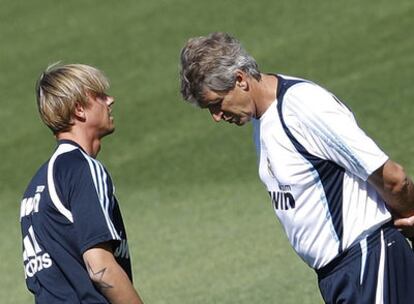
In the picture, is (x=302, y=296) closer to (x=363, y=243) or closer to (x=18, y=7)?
(x=363, y=243)

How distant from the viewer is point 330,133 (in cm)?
477

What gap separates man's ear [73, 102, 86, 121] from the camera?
4.89 metres

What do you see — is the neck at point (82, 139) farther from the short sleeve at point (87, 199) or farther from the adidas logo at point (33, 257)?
the adidas logo at point (33, 257)

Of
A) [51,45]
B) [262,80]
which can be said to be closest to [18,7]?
[51,45]

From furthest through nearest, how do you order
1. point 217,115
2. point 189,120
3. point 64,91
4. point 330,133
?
A: point 189,120 < point 217,115 < point 64,91 < point 330,133

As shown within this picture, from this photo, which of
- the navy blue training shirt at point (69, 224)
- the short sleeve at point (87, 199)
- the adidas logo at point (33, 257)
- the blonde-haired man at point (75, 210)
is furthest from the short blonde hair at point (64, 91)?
the adidas logo at point (33, 257)

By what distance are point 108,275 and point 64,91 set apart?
823 mm

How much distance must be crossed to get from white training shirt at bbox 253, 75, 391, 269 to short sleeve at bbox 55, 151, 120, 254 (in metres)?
0.78

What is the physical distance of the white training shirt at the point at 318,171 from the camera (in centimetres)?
479

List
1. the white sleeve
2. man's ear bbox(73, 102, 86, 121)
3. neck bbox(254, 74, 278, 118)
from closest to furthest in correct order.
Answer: the white sleeve
man's ear bbox(73, 102, 86, 121)
neck bbox(254, 74, 278, 118)

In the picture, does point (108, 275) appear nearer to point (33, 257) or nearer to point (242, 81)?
point (33, 257)

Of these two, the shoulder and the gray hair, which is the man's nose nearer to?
the gray hair

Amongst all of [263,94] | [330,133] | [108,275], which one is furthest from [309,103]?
[108,275]

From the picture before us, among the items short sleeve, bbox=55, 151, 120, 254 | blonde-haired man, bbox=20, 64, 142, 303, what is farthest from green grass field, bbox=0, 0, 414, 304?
short sleeve, bbox=55, 151, 120, 254
